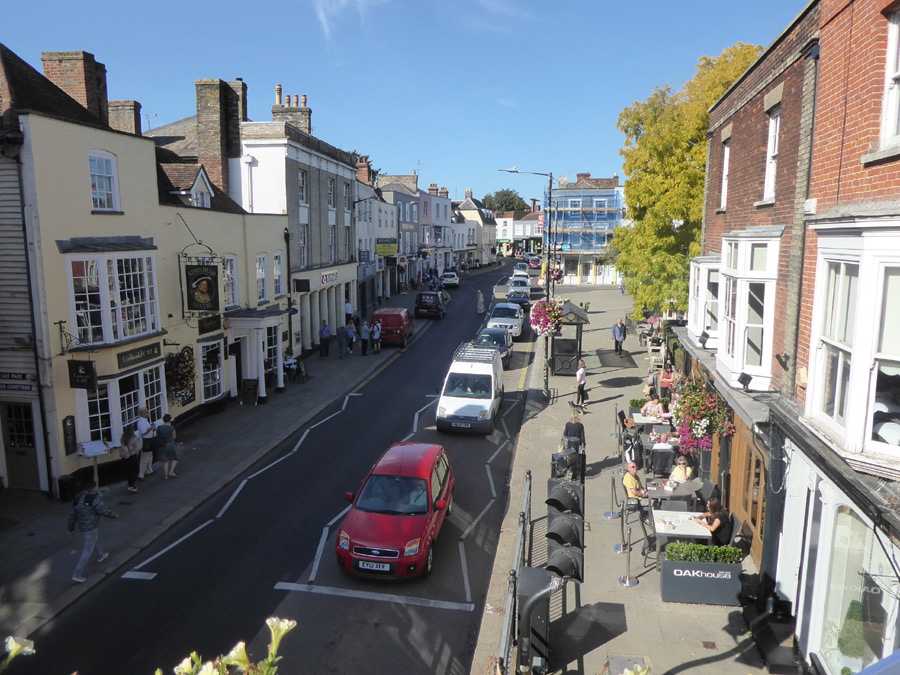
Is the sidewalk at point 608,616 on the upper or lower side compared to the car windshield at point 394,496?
lower

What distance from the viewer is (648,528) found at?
40.3 ft

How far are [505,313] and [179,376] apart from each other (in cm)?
2065

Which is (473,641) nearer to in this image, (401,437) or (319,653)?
(319,653)

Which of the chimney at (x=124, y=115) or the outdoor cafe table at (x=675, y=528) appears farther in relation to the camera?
the chimney at (x=124, y=115)

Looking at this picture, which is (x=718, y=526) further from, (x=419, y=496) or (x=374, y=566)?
(x=374, y=566)

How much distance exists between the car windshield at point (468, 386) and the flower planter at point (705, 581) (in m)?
10.0

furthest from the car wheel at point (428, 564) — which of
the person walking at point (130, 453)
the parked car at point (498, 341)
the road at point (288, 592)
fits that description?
the parked car at point (498, 341)

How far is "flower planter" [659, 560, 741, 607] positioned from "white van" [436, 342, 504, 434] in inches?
365

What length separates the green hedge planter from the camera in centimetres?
960

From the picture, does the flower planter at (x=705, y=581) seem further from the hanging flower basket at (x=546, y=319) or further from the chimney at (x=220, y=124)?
the chimney at (x=220, y=124)

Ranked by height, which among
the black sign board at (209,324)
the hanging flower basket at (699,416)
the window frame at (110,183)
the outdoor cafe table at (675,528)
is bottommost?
the outdoor cafe table at (675,528)

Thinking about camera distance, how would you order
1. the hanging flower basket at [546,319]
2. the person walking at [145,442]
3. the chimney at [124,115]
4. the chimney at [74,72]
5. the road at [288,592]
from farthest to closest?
the chimney at [124,115], the hanging flower basket at [546,319], the chimney at [74,72], the person walking at [145,442], the road at [288,592]

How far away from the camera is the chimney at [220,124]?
26.7 metres

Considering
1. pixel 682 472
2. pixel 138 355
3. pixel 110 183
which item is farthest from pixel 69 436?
pixel 682 472
